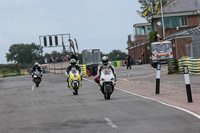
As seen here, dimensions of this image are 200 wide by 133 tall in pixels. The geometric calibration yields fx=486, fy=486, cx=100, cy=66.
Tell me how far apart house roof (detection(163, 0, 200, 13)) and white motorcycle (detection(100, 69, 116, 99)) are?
51.1m

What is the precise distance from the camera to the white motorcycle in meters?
16.6

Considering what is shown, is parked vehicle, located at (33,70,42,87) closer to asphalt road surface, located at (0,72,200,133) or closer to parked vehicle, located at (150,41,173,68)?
asphalt road surface, located at (0,72,200,133)

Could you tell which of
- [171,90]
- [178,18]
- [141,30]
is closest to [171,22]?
[178,18]

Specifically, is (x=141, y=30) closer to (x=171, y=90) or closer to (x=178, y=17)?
(x=178, y=17)

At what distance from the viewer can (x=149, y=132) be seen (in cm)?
860

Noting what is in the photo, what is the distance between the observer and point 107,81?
1677 cm

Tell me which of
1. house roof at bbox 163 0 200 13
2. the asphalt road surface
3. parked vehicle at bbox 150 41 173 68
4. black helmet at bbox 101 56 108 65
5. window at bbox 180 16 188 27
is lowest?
the asphalt road surface

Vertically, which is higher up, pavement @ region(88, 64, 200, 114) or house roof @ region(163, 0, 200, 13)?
house roof @ region(163, 0, 200, 13)

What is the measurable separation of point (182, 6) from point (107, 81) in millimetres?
52637

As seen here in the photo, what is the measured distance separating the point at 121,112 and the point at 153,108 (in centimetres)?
104

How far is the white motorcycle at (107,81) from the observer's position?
1659 cm

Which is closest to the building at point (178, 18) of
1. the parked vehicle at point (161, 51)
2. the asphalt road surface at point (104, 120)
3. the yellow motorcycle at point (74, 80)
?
the parked vehicle at point (161, 51)

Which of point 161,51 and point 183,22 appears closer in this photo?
point 161,51

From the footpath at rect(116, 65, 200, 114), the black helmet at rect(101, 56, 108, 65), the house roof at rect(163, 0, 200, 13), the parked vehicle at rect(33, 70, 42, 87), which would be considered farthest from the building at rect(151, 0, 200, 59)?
the black helmet at rect(101, 56, 108, 65)
